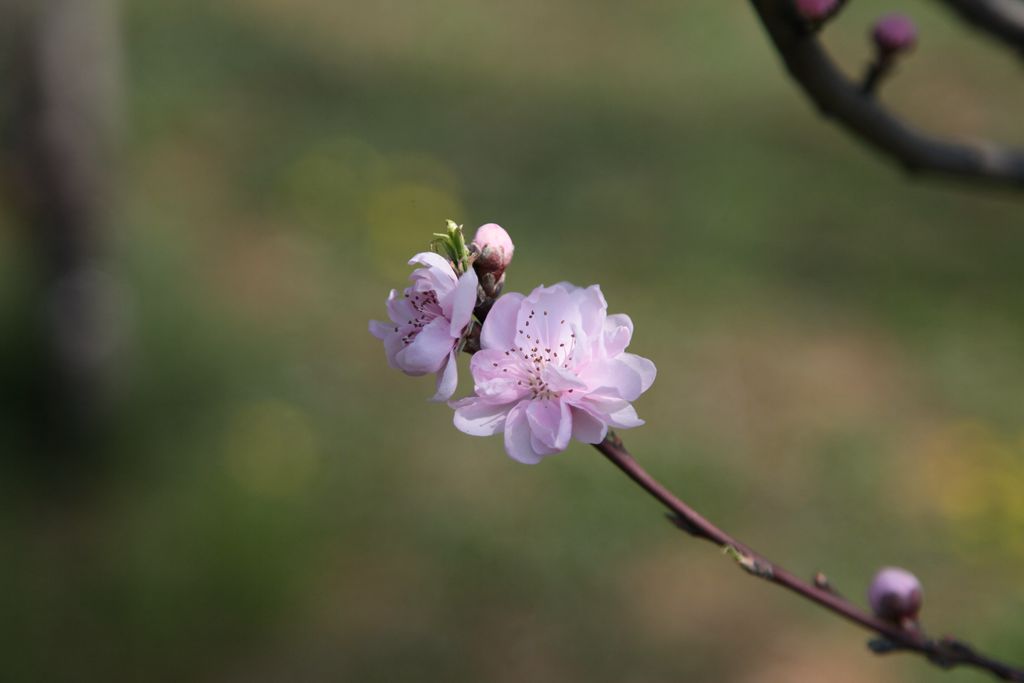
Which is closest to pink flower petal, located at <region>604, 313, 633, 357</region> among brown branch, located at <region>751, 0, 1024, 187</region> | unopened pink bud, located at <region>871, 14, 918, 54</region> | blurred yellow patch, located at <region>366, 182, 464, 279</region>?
brown branch, located at <region>751, 0, 1024, 187</region>

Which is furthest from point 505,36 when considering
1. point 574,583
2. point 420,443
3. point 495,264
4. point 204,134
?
point 495,264

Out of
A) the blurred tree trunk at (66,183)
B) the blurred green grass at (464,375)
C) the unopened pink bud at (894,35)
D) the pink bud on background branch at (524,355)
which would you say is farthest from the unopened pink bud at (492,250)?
the blurred tree trunk at (66,183)

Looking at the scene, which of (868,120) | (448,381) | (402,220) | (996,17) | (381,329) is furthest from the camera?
(402,220)

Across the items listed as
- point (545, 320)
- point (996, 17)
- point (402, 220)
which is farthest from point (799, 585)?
point (402, 220)

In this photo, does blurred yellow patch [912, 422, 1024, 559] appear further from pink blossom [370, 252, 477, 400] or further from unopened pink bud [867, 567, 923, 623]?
pink blossom [370, 252, 477, 400]

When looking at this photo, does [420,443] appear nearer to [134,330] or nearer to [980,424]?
[134,330]

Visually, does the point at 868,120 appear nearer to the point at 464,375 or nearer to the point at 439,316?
the point at 439,316

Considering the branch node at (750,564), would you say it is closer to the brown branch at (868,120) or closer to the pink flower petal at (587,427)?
the pink flower petal at (587,427)
